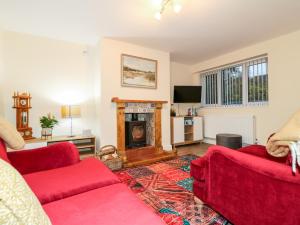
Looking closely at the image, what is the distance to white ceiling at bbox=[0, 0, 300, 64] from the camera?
2309mm

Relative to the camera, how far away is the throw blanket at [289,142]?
1094mm

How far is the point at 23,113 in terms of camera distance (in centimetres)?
305

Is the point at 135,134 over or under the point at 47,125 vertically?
under

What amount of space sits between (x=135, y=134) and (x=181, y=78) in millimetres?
2399

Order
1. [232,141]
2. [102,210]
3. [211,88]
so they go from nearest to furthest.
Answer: [102,210], [232,141], [211,88]

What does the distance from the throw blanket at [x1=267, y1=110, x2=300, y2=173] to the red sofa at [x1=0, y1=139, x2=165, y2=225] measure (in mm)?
958

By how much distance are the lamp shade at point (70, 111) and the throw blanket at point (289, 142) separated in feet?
10.5

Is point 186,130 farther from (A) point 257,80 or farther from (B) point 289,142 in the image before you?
(B) point 289,142

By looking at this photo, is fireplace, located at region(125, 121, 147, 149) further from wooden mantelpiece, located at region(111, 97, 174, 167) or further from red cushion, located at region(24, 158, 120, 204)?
red cushion, located at region(24, 158, 120, 204)

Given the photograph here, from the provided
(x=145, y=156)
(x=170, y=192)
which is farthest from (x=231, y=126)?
(x=170, y=192)

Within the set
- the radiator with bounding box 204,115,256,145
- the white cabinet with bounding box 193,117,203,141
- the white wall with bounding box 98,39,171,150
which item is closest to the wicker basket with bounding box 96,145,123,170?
the white wall with bounding box 98,39,171,150

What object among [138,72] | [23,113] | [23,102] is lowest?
[23,113]

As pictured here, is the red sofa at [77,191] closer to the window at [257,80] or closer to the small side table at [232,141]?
the small side table at [232,141]

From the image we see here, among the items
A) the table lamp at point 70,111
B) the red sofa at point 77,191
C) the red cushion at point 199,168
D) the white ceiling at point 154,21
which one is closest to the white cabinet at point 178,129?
the white ceiling at point 154,21
